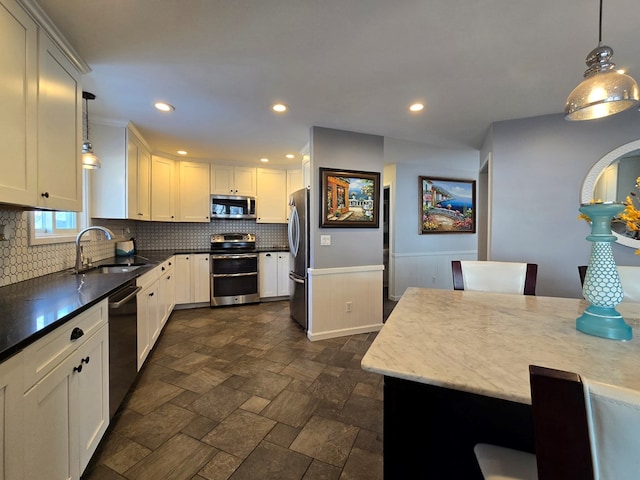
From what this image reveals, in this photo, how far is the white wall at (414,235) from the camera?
15.2 feet

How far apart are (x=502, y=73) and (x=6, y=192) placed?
2979 millimetres

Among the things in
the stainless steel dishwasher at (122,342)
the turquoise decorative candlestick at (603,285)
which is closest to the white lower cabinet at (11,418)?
the stainless steel dishwasher at (122,342)

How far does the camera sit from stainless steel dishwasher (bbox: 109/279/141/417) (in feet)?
5.26

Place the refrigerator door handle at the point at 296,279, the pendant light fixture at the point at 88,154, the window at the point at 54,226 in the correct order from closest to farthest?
the window at the point at 54,226 → the pendant light fixture at the point at 88,154 → the refrigerator door handle at the point at 296,279

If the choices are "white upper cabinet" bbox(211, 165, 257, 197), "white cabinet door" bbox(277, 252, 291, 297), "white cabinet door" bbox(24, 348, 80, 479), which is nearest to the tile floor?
"white cabinet door" bbox(24, 348, 80, 479)

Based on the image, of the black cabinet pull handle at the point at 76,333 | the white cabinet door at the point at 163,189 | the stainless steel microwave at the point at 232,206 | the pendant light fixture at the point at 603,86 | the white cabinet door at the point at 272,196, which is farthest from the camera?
the white cabinet door at the point at 272,196

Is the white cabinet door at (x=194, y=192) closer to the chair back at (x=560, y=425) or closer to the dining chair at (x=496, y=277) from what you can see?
the dining chair at (x=496, y=277)

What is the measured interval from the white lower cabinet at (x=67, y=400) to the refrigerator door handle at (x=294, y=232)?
2033mm

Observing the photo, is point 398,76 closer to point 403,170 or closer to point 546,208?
point 546,208

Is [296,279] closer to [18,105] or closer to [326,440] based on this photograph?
[326,440]

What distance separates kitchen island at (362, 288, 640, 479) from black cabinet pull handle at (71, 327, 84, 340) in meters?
1.28

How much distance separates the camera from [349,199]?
3115mm

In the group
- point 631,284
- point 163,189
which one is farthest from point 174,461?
point 163,189

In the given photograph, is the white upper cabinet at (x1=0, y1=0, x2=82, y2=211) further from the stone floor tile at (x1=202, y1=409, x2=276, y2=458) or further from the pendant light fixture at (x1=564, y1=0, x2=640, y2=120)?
the pendant light fixture at (x1=564, y1=0, x2=640, y2=120)
